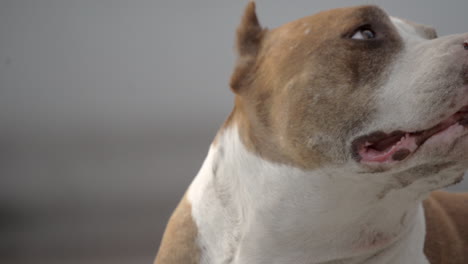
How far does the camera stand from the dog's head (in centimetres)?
108

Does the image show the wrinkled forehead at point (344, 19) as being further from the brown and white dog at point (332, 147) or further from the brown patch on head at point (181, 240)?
the brown patch on head at point (181, 240)

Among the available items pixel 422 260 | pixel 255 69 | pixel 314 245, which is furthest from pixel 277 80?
pixel 422 260

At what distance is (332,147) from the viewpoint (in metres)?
1.17

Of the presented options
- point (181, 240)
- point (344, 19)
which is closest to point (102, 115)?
point (181, 240)

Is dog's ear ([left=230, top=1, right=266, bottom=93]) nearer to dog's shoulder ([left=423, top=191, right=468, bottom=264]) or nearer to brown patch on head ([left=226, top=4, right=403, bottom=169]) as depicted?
brown patch on head ([left=226, top=4, right=403, bottom=169])

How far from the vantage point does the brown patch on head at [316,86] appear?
116cm

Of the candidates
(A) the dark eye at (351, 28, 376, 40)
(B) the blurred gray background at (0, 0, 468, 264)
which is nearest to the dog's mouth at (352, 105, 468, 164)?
(A) the dark eye at (351, 28, 376, 40)

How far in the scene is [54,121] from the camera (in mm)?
2840

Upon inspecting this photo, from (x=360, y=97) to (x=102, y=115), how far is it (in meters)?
1.92

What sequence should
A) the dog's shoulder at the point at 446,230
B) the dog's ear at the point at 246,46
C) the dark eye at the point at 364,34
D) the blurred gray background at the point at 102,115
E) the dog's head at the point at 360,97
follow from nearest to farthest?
the dog's head at the point at 360,97 → the dark eye at the point at 364,34 → the dog's ear at the point at 246,46 → the dog's shoulder at the point at 446,230 → the blurred gray background at the point at 102,115

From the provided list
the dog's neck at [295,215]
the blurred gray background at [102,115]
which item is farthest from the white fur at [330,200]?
the blurred gray background at [102,115]

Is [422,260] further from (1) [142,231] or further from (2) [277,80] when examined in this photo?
(1) [142,231]

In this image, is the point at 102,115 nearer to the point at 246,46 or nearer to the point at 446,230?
the point at 246,46

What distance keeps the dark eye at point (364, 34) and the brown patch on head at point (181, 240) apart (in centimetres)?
62
